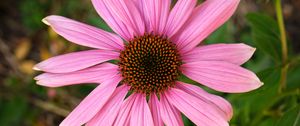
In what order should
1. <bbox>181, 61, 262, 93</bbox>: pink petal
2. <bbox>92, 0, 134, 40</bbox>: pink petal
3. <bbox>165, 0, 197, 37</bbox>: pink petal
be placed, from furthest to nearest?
<bbox>92, 0, 134, 40</bbox>: pink petal, <bbox>165, 0, 197, 37</bbox>: pink petal, <bbox>181, 61, 262, 93</bbox>: pink petal

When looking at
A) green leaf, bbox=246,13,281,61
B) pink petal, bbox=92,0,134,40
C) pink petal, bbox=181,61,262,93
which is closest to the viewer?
pink petal, bbox=181,61,262,93

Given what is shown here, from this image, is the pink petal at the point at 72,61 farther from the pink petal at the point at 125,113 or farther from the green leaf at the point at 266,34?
the green leaf at the point at 266,34

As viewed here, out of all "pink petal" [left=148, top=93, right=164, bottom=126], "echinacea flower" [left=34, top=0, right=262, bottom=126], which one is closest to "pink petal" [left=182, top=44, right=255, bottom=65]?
"echinacea flower" [left=34, top=0, right=262, bottom=126]

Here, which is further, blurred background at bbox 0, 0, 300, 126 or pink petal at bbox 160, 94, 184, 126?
blurred background at bbox 0, 0, 300, 126

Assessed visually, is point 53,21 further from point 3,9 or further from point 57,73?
point 3,9

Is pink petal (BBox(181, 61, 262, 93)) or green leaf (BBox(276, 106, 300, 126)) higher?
pink petal (BBox(181, 61, 262, 93))

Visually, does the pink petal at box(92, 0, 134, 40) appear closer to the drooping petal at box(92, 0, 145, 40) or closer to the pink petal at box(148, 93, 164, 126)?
the drooping petal at box(92, 0, 145, 40)
